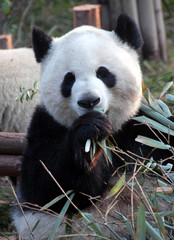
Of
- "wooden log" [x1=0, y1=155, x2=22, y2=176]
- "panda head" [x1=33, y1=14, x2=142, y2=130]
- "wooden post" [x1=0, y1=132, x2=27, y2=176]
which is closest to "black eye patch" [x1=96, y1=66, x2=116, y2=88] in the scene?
"panda head" [x1=33, y1=14, x2=142, y2=130]

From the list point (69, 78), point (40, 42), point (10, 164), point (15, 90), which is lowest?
point (10, 164)

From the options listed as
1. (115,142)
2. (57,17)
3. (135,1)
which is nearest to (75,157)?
(115,142)

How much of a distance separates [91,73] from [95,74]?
3 centimetres

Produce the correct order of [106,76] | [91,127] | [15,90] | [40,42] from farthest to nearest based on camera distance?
[15,90]
[40,42]
[106,76]
[91,127]

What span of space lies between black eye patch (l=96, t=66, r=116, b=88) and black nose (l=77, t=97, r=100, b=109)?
264 mm

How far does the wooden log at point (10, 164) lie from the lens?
392 cm

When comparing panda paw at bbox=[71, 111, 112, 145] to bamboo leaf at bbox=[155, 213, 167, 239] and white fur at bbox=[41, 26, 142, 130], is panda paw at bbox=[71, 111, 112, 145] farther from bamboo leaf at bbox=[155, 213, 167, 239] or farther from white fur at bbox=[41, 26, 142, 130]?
bamboo leaf at bbox=[155, 213, 167, 239]

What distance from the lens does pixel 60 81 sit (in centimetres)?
299

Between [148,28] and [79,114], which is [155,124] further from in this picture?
[148,28]

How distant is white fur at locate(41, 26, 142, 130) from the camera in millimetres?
2869

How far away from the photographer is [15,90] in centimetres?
477

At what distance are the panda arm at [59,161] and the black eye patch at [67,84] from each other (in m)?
0.26

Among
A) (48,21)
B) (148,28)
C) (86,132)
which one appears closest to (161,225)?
(86,132)

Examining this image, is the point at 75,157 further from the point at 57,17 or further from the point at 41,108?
the point at 57,17
